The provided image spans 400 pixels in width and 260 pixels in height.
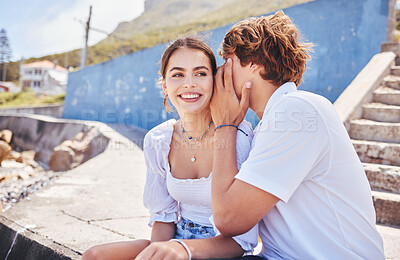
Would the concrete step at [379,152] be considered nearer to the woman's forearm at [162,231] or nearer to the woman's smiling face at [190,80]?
the woman's smiling face at [190,80]

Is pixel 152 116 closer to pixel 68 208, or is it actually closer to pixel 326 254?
pixel 68 208

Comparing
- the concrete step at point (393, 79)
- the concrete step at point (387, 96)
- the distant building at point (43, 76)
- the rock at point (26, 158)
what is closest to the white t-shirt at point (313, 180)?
the concrete step at point (387, 96)

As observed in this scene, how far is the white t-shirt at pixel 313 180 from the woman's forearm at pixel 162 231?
728mm

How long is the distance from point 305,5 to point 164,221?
634cm

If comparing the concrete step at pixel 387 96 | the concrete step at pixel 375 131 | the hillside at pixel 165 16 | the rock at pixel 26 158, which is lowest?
the rock at pixel 26 158

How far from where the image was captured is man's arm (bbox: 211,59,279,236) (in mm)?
1194

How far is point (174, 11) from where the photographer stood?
122 metres

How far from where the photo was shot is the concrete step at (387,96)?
415 cm

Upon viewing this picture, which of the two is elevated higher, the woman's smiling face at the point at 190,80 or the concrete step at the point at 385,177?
the woman's smiling face at the point at 190,80

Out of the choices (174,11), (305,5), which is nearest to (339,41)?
(305,5)

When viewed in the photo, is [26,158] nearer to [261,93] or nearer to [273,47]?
[261,93]

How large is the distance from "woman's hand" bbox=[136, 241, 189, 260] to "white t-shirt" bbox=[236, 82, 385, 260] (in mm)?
397

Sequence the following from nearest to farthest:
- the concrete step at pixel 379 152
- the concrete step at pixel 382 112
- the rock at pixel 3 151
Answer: the concrete step at pixel 379 152, the concrete step at pixel 382 112, the rock at pixel 3 151

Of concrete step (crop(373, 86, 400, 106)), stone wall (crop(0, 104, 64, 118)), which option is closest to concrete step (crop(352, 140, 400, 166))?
concrete step (crop(373, 86, 400, 106))
